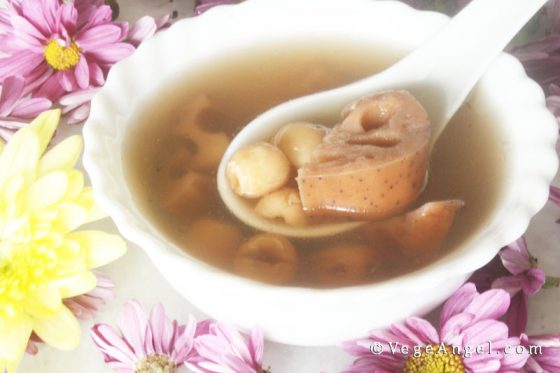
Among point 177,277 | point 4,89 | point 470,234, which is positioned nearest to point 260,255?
point 177,277

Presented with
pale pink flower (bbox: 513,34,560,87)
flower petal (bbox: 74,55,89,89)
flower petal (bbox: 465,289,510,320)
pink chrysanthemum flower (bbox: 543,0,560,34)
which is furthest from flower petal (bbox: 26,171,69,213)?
pink chrysanthemum flower (bbox: 543,0,560,34)

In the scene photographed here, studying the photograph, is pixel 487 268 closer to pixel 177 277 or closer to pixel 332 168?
pixel 332 168

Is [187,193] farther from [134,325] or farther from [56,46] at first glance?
[56,46]

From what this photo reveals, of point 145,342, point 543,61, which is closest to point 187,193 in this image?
point 145,342

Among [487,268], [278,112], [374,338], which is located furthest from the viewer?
[278,112]

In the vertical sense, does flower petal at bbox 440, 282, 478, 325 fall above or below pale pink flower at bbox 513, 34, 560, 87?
below

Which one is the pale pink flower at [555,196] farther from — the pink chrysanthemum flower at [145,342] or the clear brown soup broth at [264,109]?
the pink chrysanthemum flower at [145,342]

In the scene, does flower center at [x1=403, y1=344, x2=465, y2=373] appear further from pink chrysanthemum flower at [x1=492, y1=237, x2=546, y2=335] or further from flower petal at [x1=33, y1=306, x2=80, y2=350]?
flower petal at [x1=33, y1=306, x2=80, y2=350]
